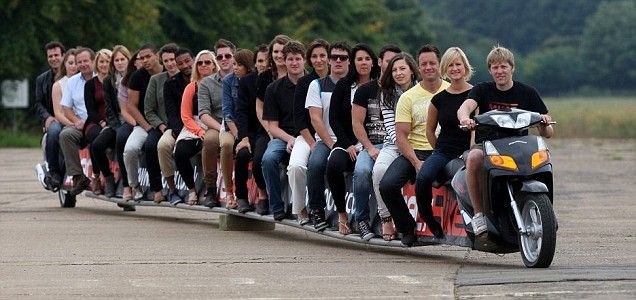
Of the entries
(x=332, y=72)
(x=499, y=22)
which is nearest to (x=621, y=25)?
(x=499, y=22)

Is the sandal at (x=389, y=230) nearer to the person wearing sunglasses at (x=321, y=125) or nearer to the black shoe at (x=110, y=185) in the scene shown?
the person wearing sunglasses at (x=321, y=125)

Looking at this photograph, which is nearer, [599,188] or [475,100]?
[475,100]

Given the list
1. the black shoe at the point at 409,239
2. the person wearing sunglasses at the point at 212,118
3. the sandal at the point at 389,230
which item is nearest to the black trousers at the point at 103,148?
the person wearing sunglasses at the point at 212,118

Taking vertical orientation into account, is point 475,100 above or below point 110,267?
above

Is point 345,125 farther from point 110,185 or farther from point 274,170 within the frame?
point 110,185

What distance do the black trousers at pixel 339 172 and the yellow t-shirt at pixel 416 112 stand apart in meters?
1.08

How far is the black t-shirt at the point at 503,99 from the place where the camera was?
14203 mm

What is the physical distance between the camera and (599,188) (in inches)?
1087

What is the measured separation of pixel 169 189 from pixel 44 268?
6.48 m

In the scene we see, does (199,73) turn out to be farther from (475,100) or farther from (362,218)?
(475,100)

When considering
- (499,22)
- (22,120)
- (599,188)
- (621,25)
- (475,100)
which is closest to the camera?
(475,100)

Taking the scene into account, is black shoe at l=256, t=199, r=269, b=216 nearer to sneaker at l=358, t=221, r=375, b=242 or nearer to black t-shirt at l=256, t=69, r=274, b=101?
black t-shirt at l=256, t=69, r=274, b=101

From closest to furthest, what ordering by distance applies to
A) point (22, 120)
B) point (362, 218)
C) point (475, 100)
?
point (475, 100), point (362, 218), point (22, 120)

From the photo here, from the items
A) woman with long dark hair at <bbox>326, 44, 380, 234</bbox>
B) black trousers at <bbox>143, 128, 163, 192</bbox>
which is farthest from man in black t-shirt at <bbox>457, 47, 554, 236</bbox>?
black trousers at <bbox>143, 128, 163, 192</bbox>
